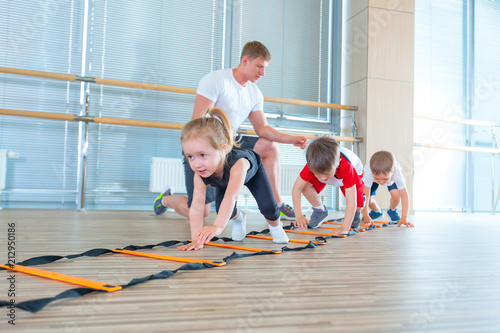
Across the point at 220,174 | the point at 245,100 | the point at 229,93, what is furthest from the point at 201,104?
the point at 220,174

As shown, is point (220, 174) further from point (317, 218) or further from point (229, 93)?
point (317, 218)

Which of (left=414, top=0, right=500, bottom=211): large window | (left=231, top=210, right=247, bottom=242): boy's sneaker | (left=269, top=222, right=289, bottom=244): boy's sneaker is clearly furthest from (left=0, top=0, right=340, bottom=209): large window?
(left=269, top=222, right=289, bottom=244): boy's sneaker

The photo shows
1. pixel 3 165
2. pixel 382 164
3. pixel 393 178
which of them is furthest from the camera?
pixel 3 165

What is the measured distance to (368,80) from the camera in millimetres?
4207

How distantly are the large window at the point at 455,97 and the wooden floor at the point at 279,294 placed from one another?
12.4 ft

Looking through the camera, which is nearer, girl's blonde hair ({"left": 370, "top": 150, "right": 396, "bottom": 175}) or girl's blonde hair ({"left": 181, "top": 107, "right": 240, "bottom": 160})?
girl's blonde hair ({"left": 181, "top": 107, "right": 240, "bottom": 160})

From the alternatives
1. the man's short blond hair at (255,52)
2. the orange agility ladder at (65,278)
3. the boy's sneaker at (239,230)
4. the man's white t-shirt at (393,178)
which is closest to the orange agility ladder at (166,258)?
the orange agility ladder at (65,278)

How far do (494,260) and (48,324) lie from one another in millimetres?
1232

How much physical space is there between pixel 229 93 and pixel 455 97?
3900mm

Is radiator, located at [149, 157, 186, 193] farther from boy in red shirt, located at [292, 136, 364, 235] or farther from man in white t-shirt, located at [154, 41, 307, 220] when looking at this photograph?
boy in red shirt, located at [292, 136, 364, 235]

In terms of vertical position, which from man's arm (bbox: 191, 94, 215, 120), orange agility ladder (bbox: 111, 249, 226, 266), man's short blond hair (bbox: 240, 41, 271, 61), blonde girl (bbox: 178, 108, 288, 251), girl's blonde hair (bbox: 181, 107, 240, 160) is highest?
man's short blond hair (bbox: 240, 41, 271, 61)

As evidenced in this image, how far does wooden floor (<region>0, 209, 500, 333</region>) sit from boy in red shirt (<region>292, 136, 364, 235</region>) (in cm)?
62

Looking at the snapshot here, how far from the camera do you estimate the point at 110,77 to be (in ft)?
12.4

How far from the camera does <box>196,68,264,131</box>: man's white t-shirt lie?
2121 millimetres
